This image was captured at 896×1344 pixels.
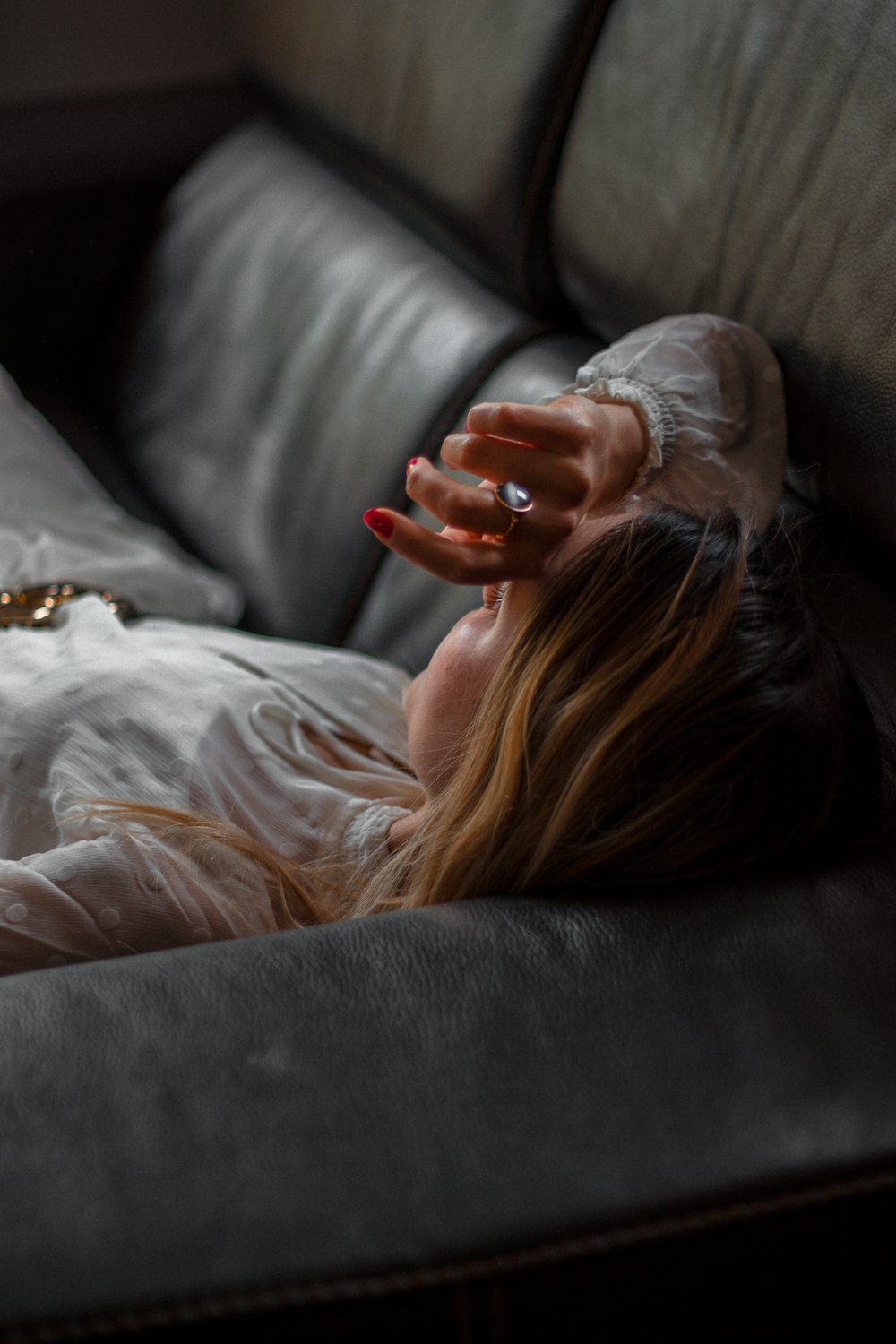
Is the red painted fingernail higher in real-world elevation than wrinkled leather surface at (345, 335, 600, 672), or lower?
higher

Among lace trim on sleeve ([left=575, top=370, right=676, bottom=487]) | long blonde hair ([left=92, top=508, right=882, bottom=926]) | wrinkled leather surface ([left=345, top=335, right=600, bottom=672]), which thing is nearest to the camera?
long blonde hair ([left=92, top=508, right=882, bottom=926])

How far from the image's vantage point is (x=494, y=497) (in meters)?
0.73

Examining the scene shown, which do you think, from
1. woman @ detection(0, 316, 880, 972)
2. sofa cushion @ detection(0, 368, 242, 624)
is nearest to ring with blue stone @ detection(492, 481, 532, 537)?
woman @ detection(0, 316, 880, 972)

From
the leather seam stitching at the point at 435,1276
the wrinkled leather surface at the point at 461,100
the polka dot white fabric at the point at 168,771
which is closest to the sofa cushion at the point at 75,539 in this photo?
the polka dot white fabric at the point at 168,771

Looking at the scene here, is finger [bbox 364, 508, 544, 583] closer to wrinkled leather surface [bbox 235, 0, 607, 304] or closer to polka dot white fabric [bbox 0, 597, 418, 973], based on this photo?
polka dot white fabric [bbox 0, 597, 418, 973]

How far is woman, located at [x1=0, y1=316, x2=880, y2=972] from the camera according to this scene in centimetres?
67

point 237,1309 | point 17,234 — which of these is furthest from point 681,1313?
point 17,234

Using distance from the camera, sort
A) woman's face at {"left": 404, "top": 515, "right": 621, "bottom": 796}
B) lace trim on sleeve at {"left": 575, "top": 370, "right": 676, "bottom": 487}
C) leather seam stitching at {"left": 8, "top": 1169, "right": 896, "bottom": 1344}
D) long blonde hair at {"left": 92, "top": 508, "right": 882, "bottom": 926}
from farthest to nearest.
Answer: lace trim on sleeve at {"left": 575, "top": 370, "right": 676, "bottom": 487}, woman's face at {"left": 404, "top": 515, "right": 621, "bottom": 796}, long blonde hair at {"left": 92, "top": 508, "right": 882, "bottom": 926}, leather seam stitching at {"left": 8, "top": 1169, "right": 896, "bottom": 1344}

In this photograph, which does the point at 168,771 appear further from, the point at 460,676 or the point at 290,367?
the point at 290,367

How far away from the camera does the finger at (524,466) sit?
0.72 metres

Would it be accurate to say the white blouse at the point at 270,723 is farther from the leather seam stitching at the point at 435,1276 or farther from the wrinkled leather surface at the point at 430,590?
the leather seam stitching at the point at 435,1276

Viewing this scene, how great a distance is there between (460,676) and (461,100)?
2.28 ft

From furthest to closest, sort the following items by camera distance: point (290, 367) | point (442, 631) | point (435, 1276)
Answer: point (290, 367) < point (442, 631) < point (435, 1276)

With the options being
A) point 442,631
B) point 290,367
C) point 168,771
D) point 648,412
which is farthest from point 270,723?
point 290,367
